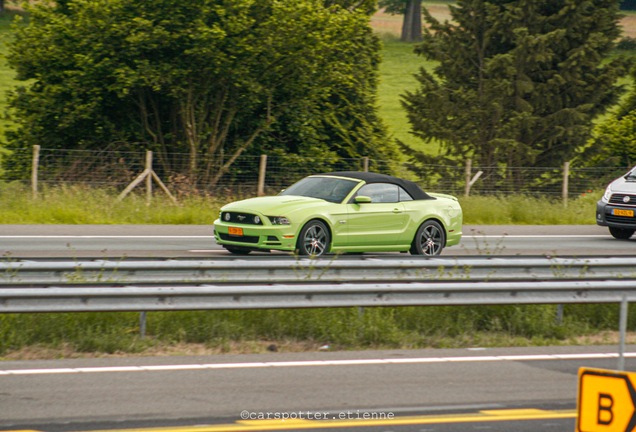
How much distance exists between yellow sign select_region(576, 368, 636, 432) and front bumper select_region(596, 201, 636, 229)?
16307mm

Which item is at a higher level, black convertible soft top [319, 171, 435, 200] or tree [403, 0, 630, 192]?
tree [403, 0, 630, 192]

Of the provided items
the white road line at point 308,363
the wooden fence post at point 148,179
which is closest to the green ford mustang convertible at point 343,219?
the white road line at point 308,363

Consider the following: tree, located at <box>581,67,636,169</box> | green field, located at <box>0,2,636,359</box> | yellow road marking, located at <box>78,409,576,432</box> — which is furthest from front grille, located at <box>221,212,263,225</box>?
tree, located at <box>581,67,636,169</box>

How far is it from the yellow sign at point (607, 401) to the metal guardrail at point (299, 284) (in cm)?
504

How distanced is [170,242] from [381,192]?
422 cm

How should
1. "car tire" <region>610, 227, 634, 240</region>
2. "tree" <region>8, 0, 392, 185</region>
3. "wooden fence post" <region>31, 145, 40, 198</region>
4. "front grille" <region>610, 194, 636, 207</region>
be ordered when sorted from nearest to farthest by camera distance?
"front grille" <region>610, 194, 636, 207</region> < "car tire" <region>610, 227, 634, 240</region> < "wooden fence post" <region>31, 145, 40, 198</region> < "tree" <region>8, 0, 392, 185</region>

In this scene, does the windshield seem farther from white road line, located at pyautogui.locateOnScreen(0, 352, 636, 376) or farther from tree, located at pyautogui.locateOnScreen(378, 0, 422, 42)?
tree, located at pyautogui.locateOnScreen(378, 0, 422, 42)

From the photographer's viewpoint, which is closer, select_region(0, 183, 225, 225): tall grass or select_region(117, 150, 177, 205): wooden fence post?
select_region(0, 183, 225, 225): tall grass

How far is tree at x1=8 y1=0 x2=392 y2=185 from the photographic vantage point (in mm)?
25359

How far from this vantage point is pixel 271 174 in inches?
1086

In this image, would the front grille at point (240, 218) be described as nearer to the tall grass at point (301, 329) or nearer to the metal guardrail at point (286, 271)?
the metal guardrail at point (286, 271)

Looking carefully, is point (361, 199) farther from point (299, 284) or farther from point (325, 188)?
point (299, 284)

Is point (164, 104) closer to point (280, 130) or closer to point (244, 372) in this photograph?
point (280, 130)

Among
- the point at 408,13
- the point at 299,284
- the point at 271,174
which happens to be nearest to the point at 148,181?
the point at 271,174
